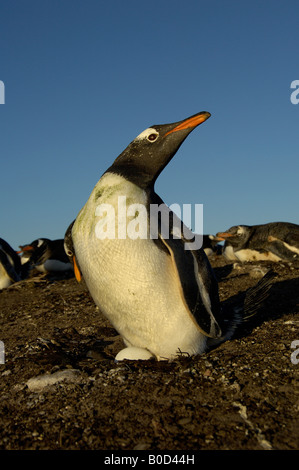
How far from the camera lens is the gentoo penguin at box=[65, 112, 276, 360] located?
326 centimetres

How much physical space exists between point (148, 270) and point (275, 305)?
102 inches

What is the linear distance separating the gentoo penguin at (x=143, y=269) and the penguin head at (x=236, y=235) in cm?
777

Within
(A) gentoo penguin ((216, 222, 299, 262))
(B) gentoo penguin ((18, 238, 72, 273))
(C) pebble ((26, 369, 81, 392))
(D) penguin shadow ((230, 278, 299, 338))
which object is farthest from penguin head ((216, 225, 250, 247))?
(C) pebble ((26, 369, 81, 392))

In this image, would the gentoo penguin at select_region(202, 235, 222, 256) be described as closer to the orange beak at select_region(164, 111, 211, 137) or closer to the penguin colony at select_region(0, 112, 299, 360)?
the penguin colony at select_region(0, 112, 299, 360)

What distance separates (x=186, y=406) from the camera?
8.41 feet

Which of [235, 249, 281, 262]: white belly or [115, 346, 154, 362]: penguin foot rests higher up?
[115, 346, 154, 362]: penguin foot

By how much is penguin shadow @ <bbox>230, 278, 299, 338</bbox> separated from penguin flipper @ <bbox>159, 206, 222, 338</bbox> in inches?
25.5

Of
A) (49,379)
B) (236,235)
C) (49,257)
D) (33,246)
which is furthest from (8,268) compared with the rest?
(49,379)

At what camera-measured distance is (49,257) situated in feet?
35.5

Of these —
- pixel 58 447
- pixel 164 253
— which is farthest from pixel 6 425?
pixel 164 253

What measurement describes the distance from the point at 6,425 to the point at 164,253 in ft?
5.04

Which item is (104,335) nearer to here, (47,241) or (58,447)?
(58,447)

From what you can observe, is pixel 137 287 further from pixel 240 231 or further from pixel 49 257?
pixel 240 231

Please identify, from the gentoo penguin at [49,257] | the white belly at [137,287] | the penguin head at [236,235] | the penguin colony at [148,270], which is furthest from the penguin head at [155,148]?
the penguin head at [236,235]
